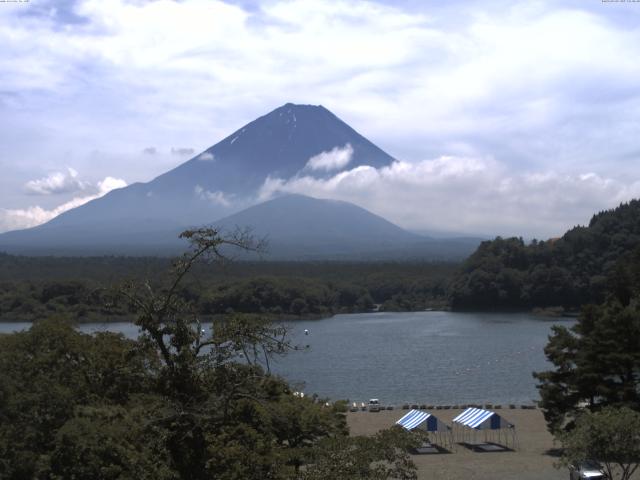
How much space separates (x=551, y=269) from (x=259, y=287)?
1866cm

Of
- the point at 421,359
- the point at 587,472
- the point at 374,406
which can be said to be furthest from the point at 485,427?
the point at 421,359

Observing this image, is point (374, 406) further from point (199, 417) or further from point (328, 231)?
point (328, 231)

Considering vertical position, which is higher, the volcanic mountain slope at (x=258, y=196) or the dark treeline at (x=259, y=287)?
the volcanic mountain slope at (x=258, y=196)

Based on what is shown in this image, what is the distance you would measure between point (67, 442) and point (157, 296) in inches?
81.8

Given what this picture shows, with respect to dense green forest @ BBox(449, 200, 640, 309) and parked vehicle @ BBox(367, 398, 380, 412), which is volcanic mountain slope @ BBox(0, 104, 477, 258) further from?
parked vehicle @ BBox(367, 398, 380, 412)

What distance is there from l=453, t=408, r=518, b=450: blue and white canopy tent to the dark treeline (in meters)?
21.7

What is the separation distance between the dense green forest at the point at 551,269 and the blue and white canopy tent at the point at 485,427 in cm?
3638

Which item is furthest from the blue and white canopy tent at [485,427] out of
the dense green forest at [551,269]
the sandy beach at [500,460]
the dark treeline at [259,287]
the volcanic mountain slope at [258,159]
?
the volcanic mountain slope at [258,159]

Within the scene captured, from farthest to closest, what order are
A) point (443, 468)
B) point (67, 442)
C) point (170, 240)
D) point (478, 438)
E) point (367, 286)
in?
point (170, 240) → point (367, 286) → point (478, 438) → point (443, 468) → point (67, 442)

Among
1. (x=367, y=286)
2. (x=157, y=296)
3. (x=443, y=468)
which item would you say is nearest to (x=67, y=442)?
(x=157, y=296)

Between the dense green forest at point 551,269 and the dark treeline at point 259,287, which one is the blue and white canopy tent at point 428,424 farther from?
the dense green forest at point 551,269

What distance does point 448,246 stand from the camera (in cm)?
16625

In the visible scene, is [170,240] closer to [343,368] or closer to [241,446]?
[343,368]

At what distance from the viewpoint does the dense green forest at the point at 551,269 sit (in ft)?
175
